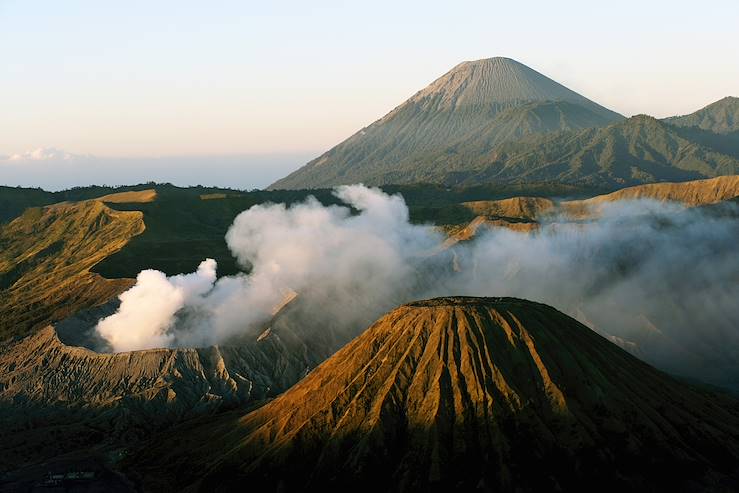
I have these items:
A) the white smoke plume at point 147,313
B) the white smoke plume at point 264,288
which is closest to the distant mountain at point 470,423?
the white smoke plume at point 147,313

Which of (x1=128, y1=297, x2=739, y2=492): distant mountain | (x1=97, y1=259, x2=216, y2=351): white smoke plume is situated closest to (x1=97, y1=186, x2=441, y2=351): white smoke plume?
(x1=97, y1=259, x2=216, y2=351): white smoke plume

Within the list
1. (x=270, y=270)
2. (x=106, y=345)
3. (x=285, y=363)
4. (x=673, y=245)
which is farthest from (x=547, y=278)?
(x=106, y=345)

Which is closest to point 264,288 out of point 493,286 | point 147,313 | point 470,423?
→ point 147,313

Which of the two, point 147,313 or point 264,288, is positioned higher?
point 147,313

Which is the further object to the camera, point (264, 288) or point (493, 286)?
point (493, 286)

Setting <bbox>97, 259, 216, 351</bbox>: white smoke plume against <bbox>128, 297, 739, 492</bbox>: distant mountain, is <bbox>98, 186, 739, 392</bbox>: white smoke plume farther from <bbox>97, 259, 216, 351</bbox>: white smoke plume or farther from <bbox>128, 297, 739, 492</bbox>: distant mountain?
<bbox>128, 297, 739, 492</bbox>: distant mountain

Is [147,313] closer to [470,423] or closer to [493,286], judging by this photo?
[470,423]
